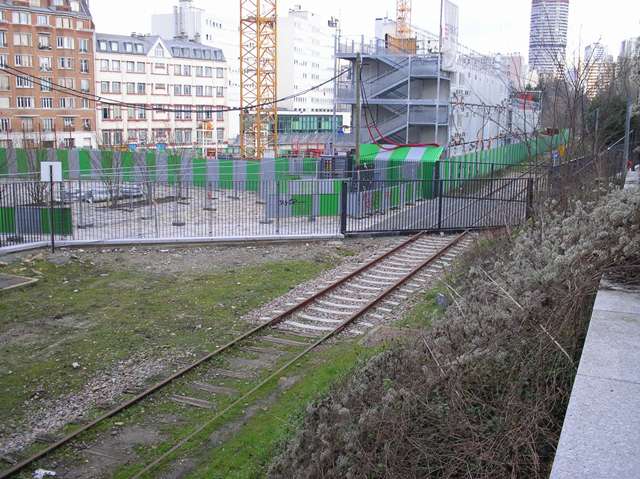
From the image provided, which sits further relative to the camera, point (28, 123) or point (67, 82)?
point (67, 82)

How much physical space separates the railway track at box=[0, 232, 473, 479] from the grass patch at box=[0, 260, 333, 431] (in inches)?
31.1

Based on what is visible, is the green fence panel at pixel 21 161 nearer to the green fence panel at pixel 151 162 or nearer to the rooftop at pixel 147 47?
the green fence panel at pixel 151 162

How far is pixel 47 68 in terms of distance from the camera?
80562 millimetres

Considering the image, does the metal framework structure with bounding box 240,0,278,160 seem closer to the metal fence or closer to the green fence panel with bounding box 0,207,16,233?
the metal fence

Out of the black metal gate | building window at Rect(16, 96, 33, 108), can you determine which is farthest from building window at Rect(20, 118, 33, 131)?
the black metal gate

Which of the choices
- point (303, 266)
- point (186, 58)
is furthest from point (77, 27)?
point (303, 266)

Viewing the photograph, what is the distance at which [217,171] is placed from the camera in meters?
45.1

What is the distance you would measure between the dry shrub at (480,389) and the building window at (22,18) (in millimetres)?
82622

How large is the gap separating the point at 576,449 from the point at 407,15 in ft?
315

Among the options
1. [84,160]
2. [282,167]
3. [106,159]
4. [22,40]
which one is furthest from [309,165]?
[22,40]

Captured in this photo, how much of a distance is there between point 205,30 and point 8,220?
108m

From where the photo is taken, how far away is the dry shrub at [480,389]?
5074 millimetres

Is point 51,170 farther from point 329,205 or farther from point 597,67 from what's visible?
point 597,67

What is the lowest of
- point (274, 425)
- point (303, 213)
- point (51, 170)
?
point (274, 425)
